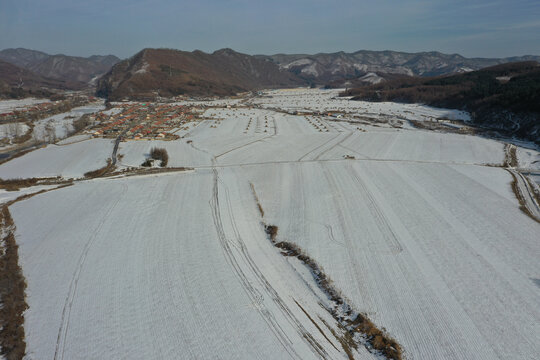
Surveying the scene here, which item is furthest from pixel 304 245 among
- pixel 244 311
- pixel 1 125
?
pixel 1 125

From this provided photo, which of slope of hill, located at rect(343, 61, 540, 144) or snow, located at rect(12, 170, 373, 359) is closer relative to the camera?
snow, located at rect(12, 170, 373, 359)

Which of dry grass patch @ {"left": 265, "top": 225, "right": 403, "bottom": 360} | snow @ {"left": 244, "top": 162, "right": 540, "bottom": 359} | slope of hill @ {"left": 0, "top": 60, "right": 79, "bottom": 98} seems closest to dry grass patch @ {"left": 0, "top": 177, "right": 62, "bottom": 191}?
snow @ {"left": 244, "top": 162, "right": 540, "bottom": 359}

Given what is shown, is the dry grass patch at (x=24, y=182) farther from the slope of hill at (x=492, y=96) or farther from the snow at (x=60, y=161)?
the slope of hill at (x=492, y=96)

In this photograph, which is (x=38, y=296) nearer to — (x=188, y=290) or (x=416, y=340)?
(x=188, y=290)

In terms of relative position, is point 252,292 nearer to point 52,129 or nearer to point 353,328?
point 353,328

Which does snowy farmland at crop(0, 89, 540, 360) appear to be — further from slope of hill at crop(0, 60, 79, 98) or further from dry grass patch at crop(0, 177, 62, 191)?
slope of hill at crop(0, 60, 79, 98)

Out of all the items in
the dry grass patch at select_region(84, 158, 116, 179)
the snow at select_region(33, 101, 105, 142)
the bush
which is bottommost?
the dry grass patch at select_region(84, 158, 116, 179)
